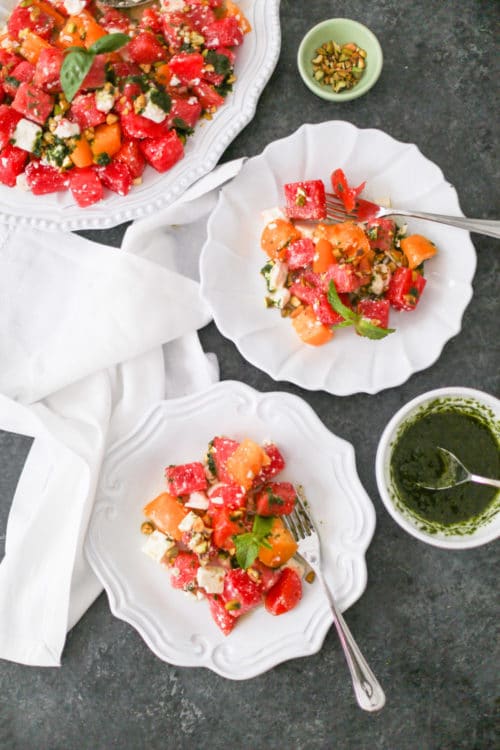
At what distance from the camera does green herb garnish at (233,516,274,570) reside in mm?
2014

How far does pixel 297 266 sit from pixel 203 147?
0.50 metres

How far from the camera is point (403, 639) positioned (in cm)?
228

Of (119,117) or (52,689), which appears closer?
(119,117)

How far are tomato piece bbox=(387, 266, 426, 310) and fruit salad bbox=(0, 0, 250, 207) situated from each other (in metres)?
0.80

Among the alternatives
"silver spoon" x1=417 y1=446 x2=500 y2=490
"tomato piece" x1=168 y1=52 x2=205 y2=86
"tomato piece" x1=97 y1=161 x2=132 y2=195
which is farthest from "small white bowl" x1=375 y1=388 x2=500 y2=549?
"tomato piece" x1=168 y1=52 x2=205 y2=86

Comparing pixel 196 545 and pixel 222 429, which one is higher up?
pixel 222 429

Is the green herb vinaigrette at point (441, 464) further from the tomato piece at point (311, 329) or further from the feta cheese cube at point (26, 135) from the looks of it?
the feta cheese cube at point (26, 135)

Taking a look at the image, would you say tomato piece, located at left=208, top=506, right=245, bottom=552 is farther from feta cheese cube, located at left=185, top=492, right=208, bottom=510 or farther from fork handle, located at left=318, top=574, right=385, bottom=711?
fork handle, located at left=318, top=574, right=385, bottom=711

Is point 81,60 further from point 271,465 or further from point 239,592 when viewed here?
point 239,592

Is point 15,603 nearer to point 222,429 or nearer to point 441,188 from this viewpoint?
point 222,429

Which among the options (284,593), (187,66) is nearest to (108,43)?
(187,66)

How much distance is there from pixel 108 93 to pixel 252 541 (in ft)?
4.69

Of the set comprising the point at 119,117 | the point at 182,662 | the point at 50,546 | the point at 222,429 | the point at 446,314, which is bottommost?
the point at 182,662

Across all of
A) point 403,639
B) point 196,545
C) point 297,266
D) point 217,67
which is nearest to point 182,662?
point 196,545
